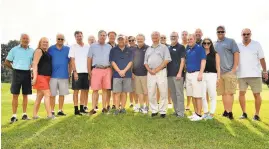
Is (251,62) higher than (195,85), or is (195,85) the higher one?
(251,62)

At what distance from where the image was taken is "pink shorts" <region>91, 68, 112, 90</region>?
10.6 metres

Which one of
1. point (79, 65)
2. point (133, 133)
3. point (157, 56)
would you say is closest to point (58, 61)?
point (79, 65)

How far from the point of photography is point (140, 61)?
1066cm

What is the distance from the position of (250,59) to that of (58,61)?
5940 mm

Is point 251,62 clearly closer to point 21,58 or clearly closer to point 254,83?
point 254,83

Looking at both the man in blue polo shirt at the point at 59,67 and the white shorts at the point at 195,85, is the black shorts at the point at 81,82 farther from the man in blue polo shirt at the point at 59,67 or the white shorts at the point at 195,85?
the white shorts at the point at 195,85

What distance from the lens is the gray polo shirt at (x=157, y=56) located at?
9953 millimetres

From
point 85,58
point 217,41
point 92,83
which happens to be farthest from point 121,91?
point 217,41

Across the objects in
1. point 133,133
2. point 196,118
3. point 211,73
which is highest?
point 211,73

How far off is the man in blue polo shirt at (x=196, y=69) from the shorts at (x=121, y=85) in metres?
1.97

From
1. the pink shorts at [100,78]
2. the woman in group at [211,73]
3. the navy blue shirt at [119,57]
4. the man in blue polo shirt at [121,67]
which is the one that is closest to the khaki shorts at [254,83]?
the woman in group at [211,73]

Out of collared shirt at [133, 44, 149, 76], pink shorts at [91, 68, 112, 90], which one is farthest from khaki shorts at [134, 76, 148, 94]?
pink shorts at [91, 68, 112, 90]

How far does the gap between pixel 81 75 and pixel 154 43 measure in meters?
2.67

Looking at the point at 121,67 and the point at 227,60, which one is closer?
the point at 227,60
